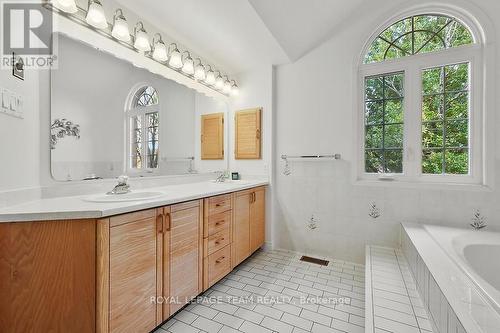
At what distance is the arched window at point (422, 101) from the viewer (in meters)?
1.98

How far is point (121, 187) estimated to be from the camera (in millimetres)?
1526

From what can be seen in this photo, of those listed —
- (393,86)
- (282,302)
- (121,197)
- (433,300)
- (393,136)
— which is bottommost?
(282,302)

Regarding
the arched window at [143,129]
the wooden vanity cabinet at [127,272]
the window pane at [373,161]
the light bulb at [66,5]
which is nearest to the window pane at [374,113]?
the window pane at [373,161]

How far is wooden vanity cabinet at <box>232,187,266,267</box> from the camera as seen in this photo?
2.06 m

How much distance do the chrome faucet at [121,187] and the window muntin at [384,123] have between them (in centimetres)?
220

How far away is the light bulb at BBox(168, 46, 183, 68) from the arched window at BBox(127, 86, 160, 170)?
303mm

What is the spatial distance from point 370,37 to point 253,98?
1.35 meters

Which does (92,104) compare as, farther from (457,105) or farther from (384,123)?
(457,105)

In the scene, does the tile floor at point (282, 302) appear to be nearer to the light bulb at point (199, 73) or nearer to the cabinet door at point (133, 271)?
the cabinet door at point (133, 271)

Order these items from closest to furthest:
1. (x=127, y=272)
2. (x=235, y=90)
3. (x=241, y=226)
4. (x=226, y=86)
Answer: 1. (x=127, y=272)
2. (x=241, y=226)
3. (x=226, y=86)
4. (x=235, y=90)

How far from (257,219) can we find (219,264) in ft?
2.44

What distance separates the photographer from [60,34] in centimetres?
137

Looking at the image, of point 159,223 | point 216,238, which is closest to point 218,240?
point 216,238

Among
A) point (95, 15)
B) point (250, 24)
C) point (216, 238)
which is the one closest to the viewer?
point (95, 15)
